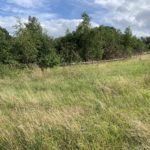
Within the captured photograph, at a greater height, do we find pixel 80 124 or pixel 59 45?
pixel 59 45

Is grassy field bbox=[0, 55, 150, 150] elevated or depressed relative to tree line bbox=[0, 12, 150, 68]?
depressed

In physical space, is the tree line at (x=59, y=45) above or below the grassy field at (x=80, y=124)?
above

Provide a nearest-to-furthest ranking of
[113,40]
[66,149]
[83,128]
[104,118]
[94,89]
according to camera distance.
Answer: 1. [66,149]
2. [83,128]
3. [104,118]
4. [94,89]
5. [113,40]

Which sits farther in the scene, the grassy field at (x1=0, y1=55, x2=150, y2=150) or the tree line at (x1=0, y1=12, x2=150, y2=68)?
the tree line at (x1=0, y1=12, x2=150, y2=68)

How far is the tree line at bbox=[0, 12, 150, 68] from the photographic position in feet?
92.1

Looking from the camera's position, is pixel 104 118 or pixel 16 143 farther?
pixel 104 118

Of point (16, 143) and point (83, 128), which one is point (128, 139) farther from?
point (16, 143)

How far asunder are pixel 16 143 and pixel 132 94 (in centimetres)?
505

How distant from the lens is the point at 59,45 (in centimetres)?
4100

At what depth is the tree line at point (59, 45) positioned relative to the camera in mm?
28062

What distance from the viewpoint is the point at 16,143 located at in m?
6.46

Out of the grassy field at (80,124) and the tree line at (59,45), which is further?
the tree line at (59,45)

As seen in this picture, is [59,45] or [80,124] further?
[59,45]

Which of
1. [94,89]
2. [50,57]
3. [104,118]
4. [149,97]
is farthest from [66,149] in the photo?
[50,57]
